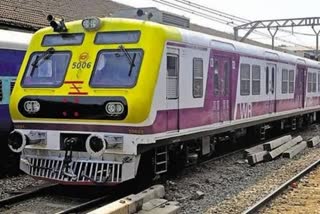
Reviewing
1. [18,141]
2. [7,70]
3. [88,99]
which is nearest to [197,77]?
[88,99]

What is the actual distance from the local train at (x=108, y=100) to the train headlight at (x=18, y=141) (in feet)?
0.05

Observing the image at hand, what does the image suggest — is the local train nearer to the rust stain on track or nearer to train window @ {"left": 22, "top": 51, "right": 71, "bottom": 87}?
train window @ {"left": 22, "top": 51, "right": 71, "bottom": 87}

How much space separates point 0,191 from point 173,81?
136 inches

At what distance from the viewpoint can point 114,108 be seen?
8.11 meters

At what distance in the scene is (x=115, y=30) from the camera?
866 centimetres

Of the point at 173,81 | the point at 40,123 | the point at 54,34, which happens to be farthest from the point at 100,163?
the point at 54,34

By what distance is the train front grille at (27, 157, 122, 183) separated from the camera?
314 inches

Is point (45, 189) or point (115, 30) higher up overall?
point (115, 30)

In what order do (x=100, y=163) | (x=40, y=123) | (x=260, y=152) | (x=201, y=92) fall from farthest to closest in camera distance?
(x=260, y=152) < (x=201, y=92) < (x=40, y=123) < (x=100, y=163)

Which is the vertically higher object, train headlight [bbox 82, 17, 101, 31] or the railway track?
train headlight [bbox 82, 17, 101, 31]

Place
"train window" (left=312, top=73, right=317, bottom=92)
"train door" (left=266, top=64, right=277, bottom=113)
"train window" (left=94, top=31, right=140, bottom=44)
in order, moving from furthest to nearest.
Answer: "train window" (left=312, top=73, right=317, bottom=92), "train door" (left=266, top=64, right=277, bottom=113), "train window" (left=94, top=31, right=140, bottom=44)

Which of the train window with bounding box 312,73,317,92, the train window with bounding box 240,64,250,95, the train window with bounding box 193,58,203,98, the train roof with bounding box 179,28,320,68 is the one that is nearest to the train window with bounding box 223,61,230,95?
the train roof with bounding box 179,28,320,68

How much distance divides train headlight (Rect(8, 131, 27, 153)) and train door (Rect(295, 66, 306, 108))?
38.2 ft

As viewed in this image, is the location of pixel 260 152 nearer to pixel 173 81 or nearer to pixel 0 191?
pixel 173 81
